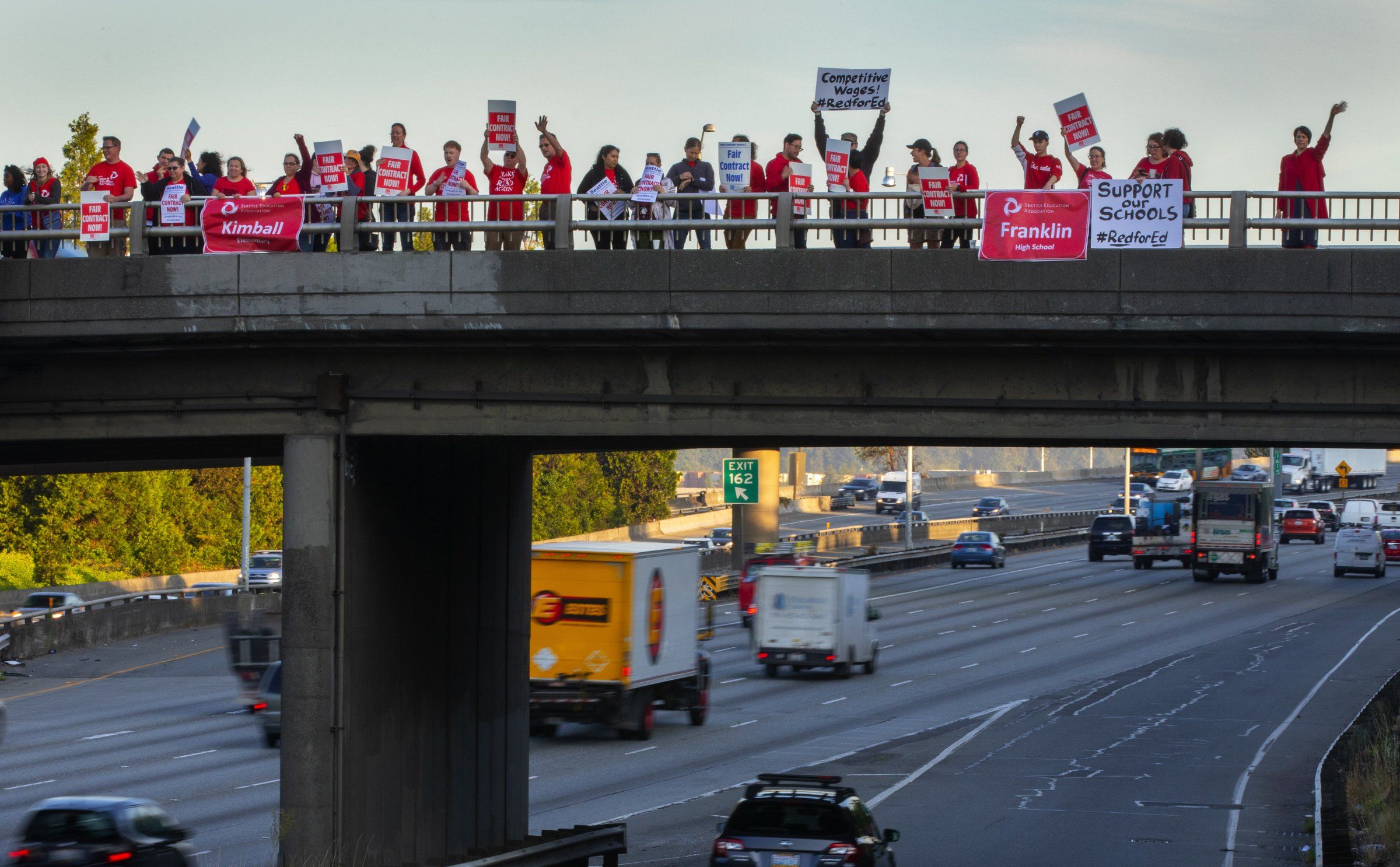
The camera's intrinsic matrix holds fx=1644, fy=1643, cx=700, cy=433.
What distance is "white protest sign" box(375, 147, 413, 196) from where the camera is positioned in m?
17.0

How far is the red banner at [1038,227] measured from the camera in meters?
15.1

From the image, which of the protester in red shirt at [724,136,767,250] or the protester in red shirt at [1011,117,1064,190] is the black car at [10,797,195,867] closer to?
the protester in red shirt at [724,136,767,250]

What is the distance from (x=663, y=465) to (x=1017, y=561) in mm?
24540

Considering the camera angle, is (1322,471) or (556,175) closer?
(556,175)

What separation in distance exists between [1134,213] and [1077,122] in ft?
4.79

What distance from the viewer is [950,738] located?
31922mm

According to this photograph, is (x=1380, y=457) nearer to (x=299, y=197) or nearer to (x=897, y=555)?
(x=897, y=555)

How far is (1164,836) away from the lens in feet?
73.0

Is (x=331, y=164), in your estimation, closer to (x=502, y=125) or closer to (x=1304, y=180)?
(x=502, y=125)

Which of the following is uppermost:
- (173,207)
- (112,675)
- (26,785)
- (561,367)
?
(173,207)

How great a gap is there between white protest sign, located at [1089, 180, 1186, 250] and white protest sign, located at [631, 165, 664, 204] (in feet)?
13.8

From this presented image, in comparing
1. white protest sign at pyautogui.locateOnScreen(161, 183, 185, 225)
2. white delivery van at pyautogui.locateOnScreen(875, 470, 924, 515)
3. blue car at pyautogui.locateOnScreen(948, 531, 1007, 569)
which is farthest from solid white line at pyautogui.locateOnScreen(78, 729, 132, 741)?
white delivery van at pyautogui.locateOnScreen(875, 470, 924, 515)

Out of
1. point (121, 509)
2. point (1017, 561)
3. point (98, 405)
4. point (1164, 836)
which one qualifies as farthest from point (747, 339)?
point (1017, 561)

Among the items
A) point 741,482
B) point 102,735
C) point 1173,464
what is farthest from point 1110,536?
point 102,735
